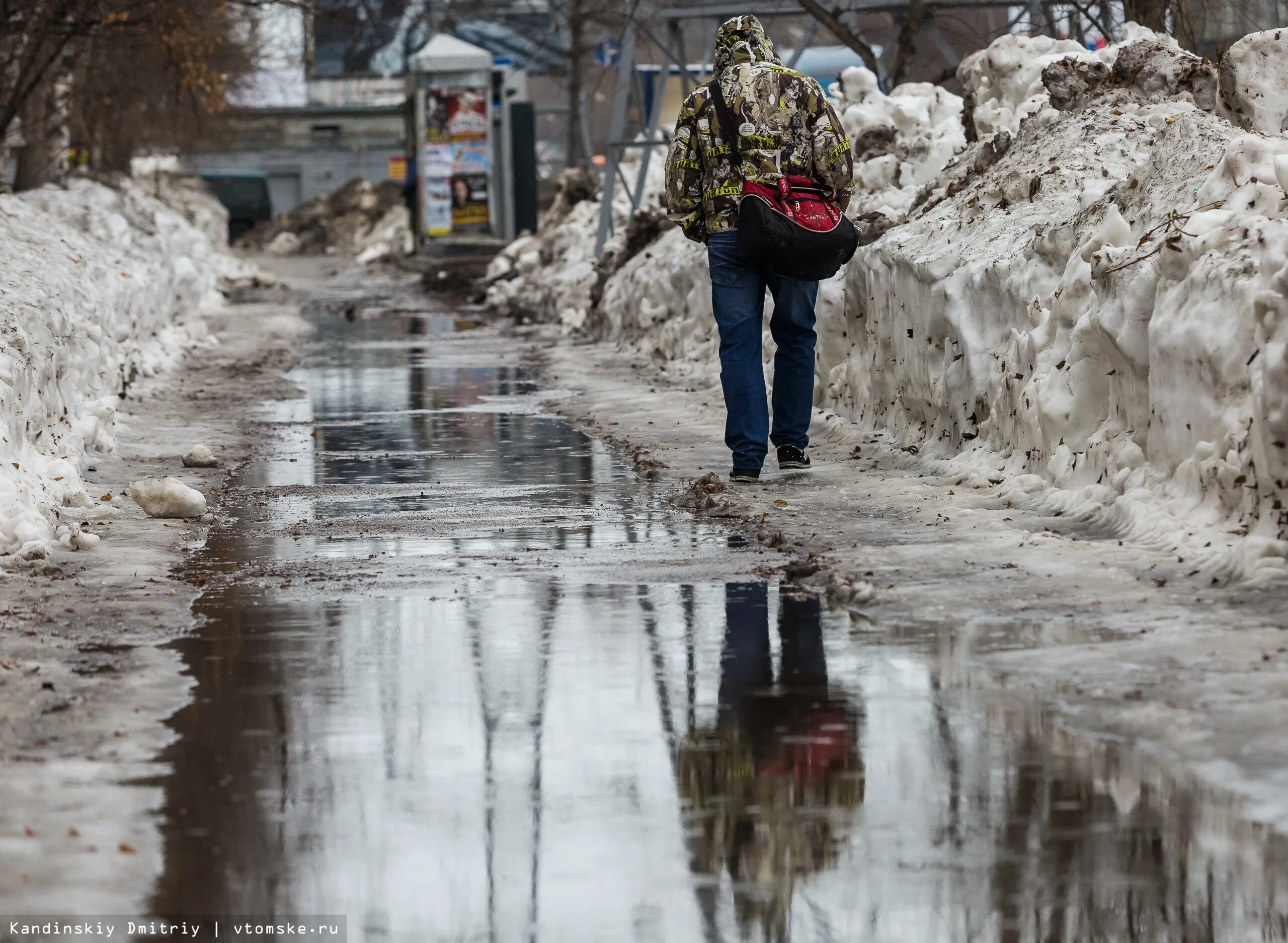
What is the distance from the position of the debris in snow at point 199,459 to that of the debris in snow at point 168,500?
71.0 inches

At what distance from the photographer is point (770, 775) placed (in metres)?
4.12

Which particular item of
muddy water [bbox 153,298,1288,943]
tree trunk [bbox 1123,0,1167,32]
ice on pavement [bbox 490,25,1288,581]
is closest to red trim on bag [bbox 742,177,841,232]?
ice on pavement [bbox 490,25,1288,581]

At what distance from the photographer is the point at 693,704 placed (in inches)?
185

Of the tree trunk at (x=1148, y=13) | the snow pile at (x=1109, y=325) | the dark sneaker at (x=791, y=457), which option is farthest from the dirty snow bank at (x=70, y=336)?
the tree trunk at (x=1148, y=13)

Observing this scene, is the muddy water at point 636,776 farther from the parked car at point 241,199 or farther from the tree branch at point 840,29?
the parked car at point 241,199

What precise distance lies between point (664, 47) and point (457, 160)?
1560cm

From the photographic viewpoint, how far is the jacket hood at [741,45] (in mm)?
8758

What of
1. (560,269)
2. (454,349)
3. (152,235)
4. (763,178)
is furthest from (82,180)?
(763,178)

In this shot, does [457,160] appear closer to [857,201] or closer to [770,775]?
[857,201]

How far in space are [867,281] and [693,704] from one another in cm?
615

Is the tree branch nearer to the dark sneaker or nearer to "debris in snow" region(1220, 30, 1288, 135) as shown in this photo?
"debris in snow" region(1220, 30, 1288, 135)

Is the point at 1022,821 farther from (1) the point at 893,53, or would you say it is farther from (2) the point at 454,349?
(1) the point at 893,53

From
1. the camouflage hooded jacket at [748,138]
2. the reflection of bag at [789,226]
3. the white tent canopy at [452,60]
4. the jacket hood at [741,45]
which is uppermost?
the white tent canopy at [452,60]

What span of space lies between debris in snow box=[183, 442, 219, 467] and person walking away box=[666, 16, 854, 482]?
2638 mm
